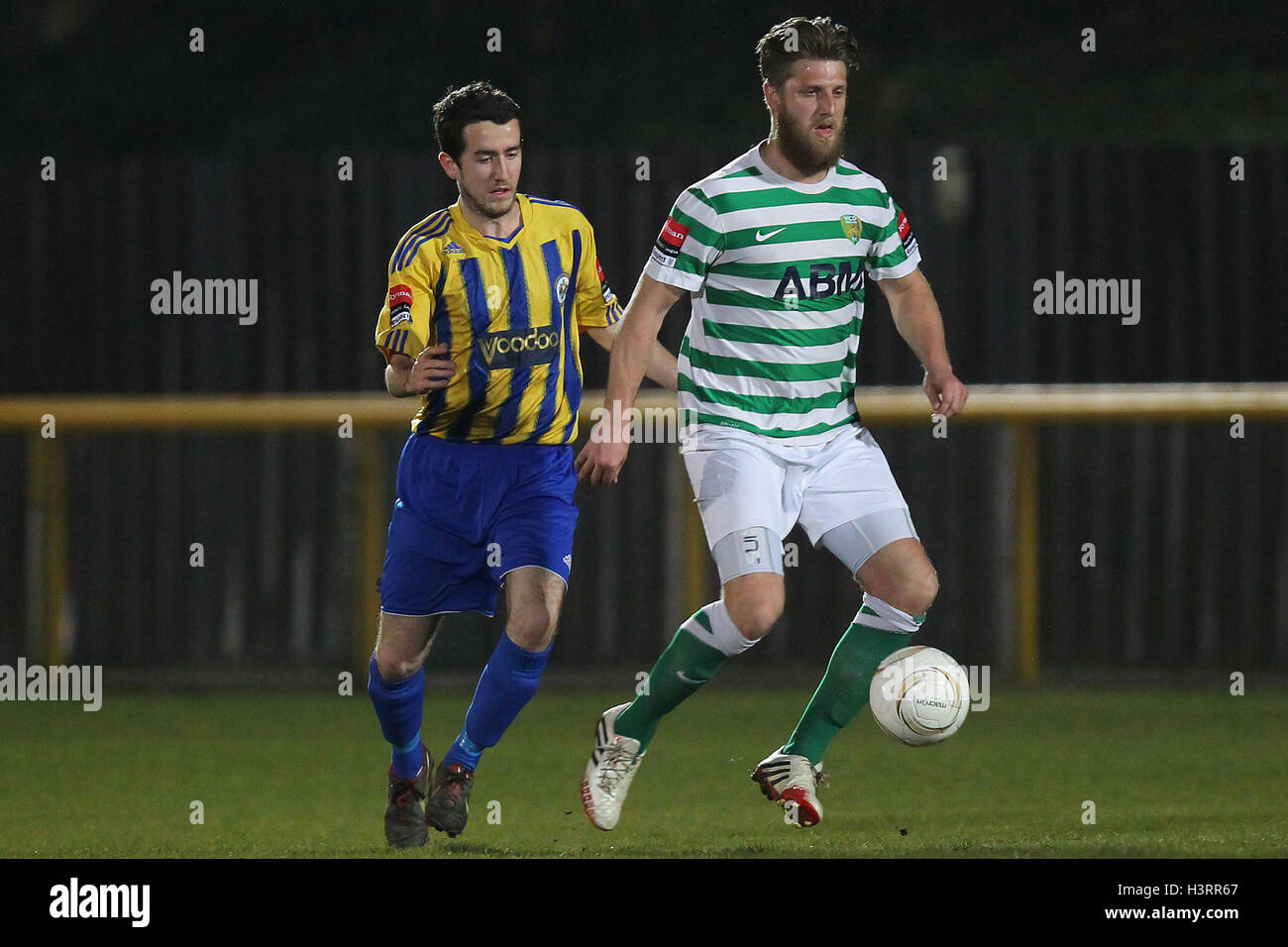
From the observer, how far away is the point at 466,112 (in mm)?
5883

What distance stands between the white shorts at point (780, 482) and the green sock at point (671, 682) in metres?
0.30

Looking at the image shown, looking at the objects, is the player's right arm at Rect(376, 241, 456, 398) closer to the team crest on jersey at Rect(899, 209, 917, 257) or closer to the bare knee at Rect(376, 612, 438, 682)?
the bare knee at Rect(376, 612, 438, 682)

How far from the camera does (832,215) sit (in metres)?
5.80

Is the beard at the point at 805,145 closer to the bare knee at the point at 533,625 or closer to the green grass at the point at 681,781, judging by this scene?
the bare knee at the point at 533,625

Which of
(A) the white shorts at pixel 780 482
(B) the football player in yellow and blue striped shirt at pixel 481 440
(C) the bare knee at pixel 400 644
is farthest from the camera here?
(C) the bare knee at pixel 400 644

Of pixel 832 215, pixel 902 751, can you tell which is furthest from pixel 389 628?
pixel 902 751

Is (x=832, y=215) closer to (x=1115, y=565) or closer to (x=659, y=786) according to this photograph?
(x=659, y=786)

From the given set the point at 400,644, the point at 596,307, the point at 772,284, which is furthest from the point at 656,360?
the point at 400,644

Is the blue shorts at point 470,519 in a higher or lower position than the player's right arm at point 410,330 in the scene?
lower

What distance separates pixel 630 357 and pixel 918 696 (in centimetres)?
123

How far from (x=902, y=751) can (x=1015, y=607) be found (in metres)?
2.24

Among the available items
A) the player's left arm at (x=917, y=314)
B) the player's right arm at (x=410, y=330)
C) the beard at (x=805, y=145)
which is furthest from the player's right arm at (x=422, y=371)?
the player's left arm at (x=917, y=314)

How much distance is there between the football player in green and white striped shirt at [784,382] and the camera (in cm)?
573

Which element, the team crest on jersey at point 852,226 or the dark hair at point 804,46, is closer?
the dark hair at point 804,46
